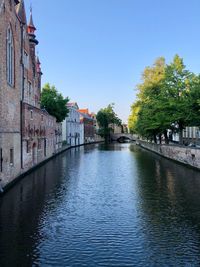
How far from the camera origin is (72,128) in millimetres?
92812

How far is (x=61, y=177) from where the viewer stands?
29.2 metres

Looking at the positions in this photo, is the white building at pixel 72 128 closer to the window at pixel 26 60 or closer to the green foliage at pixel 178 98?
the green foliage at pixel 178 98

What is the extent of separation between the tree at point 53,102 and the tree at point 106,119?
68.2m

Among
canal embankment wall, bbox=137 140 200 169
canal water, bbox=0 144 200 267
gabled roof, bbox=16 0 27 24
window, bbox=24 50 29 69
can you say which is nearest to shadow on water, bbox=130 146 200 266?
canal water, bbox=0 144 200 267

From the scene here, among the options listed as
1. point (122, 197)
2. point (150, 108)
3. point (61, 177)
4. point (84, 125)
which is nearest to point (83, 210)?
point (122, 197)

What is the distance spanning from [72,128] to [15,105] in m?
65.8

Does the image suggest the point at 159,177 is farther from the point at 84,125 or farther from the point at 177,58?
the point at 84,125

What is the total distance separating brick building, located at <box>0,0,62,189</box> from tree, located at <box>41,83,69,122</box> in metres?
21.7

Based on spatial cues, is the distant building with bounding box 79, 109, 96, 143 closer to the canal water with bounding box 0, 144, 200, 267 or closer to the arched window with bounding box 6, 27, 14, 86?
the arched window with bounding box 6, 27, 14, 86

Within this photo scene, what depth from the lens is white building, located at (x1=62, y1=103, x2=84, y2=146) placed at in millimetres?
85250

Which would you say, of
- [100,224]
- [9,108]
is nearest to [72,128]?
[9,108]

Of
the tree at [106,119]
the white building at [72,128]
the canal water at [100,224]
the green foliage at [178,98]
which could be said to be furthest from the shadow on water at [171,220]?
the tree at [106,119]

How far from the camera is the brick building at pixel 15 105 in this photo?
2262cm

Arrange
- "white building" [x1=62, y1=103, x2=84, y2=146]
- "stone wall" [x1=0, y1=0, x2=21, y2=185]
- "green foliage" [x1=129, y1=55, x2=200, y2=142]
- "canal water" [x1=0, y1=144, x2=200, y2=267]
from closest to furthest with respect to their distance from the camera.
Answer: "canal water" [x1=0, y1=144, x2=200, y2=267]
"stone wall" [x1=0, y1=0, x2=21, y2=185]
"green foliage" [x1=129, y1=55, x2=200, y2=142]
"white building" [x1=62, y1=103, x2=84, y2=146]
